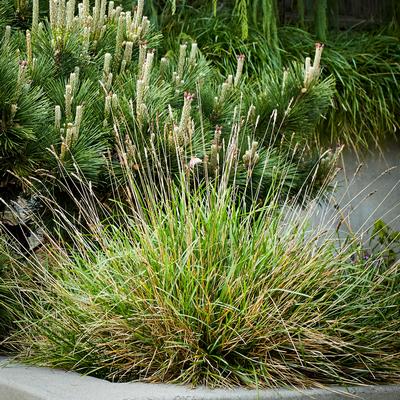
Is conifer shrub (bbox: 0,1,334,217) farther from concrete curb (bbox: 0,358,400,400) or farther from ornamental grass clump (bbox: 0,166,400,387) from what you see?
concrete curb (bbox: 0,358,400,400)

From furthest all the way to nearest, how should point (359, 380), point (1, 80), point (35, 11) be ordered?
point (35, 11), point (1, 80), point (359, 380)

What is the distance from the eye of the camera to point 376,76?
6836mm

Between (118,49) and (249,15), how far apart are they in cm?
200

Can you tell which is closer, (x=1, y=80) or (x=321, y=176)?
(x=1, y=80)

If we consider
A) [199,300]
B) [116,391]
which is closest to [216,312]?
[199,300]

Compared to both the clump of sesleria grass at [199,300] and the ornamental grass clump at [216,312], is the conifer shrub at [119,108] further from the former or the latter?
the ornamental grass clump at [216,312]

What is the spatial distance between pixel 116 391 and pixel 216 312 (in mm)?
514

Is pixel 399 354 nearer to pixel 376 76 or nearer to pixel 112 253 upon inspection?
pixel 112 253

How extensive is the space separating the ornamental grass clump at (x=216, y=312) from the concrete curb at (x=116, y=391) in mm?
76

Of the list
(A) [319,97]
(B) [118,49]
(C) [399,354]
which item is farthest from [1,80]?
(C) [399,354]

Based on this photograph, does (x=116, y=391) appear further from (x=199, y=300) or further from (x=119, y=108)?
(x=119, y=108)

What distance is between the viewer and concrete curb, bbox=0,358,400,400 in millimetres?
3420

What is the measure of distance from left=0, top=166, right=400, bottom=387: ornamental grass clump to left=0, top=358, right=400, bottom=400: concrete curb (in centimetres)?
8

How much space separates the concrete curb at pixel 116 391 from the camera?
3.42m
